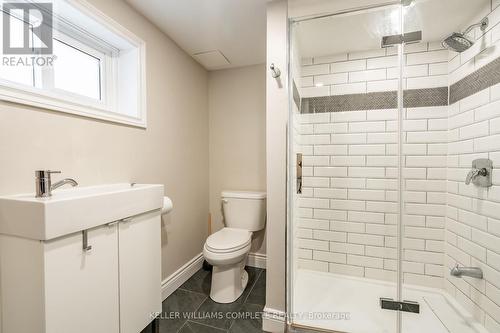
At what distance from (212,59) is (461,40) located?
1.90 m

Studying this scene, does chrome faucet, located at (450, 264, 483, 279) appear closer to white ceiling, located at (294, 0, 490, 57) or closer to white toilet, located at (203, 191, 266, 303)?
white toilet, located at (203, 191, 266, 303)

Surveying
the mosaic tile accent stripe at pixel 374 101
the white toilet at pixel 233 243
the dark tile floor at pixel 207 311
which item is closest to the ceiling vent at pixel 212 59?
the mosaic tile accent stripe at pixel 374 101

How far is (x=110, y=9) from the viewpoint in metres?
1.33

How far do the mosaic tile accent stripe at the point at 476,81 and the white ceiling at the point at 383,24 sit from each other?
1.03 ft

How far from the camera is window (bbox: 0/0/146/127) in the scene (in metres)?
1.06

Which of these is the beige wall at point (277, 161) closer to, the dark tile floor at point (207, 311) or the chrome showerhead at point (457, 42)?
the dark tile floor at point (207, 311)

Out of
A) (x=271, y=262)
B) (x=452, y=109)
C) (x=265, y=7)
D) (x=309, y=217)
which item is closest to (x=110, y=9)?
(x=265, y=7)

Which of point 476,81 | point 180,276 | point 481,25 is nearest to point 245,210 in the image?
point 180,276

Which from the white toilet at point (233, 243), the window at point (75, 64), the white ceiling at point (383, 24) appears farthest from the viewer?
the white toilet at point (233, 243)

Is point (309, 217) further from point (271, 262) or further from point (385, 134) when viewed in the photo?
point (385, 134)

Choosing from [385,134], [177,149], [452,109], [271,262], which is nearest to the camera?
[271,262]

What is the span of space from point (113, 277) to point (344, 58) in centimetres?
218

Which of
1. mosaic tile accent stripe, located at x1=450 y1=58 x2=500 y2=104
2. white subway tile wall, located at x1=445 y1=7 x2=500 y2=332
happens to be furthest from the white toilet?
mosaic tile accent stripe, located at x1=450 y1=58 x2=500 y2=104

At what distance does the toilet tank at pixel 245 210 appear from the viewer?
205cm
